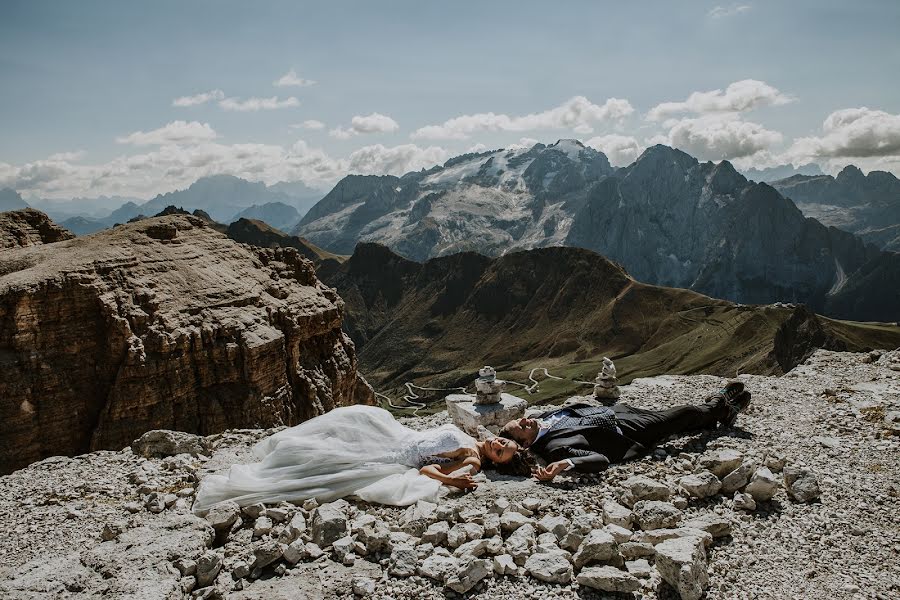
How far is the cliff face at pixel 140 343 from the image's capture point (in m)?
24.7

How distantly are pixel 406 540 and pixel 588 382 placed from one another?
10193 cm

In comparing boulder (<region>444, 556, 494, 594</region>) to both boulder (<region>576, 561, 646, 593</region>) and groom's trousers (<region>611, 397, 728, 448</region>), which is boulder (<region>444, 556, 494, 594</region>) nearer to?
boulder (<region>576, 561, 646, 593</region>)

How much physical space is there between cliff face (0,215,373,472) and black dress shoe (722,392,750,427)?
24782 mm

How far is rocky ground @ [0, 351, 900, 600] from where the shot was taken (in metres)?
7.25

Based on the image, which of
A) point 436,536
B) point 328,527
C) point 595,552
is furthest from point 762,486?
point 328,527

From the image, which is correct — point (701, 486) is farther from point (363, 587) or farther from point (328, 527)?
point (328, 527)

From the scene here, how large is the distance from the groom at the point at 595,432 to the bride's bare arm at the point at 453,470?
1231 mm

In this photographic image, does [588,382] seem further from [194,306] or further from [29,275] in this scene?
[29,275]

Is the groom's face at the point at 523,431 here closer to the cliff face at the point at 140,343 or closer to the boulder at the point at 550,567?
the boulder at the point at 550,567

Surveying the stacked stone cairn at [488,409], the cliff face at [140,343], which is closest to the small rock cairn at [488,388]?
the stacked stone cairn at [488,409]

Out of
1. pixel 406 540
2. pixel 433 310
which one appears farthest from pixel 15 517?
pixel 433 310

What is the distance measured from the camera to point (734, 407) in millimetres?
13242

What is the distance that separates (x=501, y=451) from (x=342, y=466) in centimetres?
312

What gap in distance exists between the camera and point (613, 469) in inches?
436
